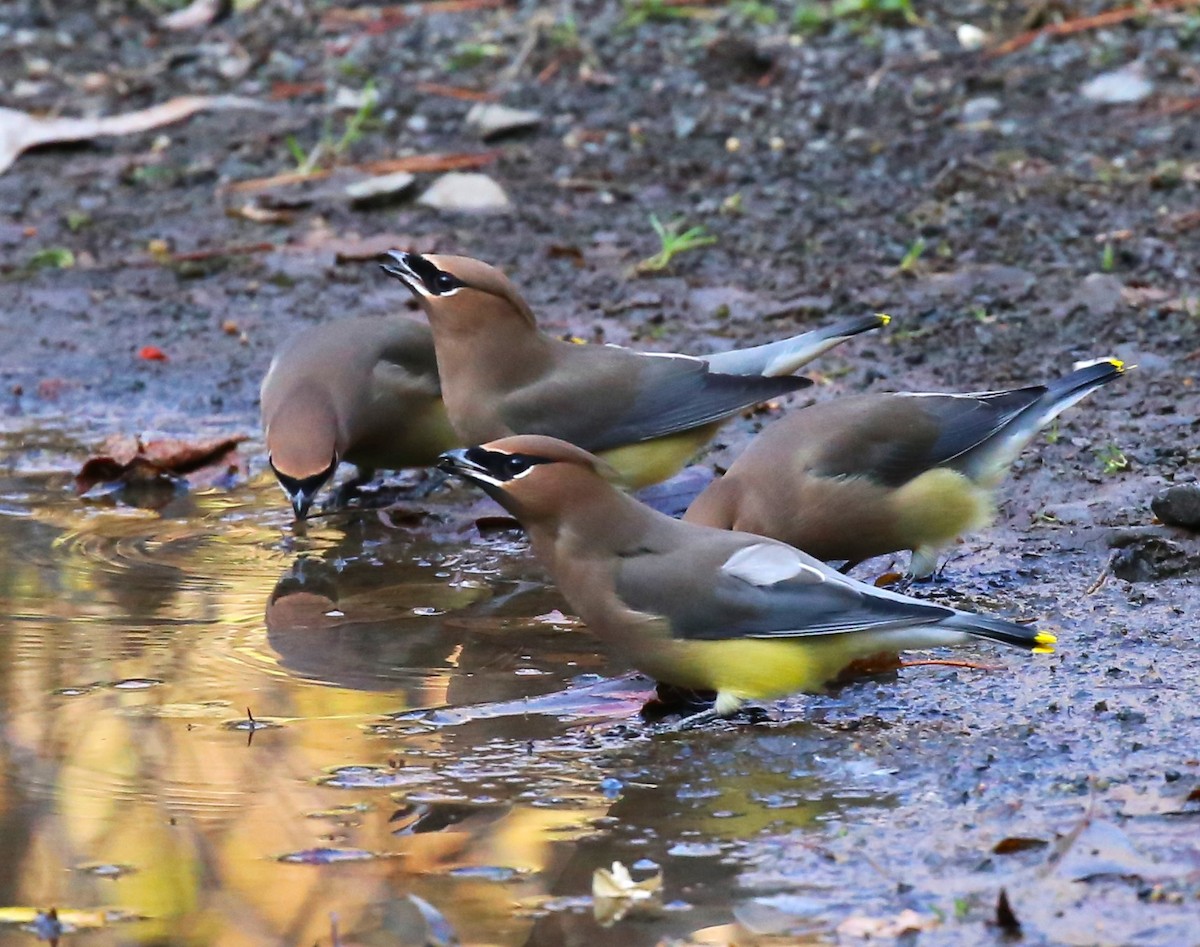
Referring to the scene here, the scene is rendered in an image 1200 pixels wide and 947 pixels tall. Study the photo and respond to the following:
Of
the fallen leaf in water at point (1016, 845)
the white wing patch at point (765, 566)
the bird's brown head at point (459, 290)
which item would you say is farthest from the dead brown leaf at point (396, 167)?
the fallen leaf in water at point (1016, 845)

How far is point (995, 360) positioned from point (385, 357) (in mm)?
2212

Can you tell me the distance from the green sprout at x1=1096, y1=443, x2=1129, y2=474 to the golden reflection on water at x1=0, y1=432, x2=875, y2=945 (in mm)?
1800

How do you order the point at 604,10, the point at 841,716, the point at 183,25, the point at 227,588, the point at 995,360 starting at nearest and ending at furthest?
1. the point at 841,716
2. the point at 227,588
3. the point at 995,360
4. the point at 604,10
5. the point at 183,25

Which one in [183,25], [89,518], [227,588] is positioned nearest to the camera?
[227,588]

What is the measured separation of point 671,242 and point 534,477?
143 inches

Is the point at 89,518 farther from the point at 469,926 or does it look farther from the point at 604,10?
the point at 604,10

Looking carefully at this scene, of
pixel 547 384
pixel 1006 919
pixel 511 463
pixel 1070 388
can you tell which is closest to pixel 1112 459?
pixel 1070 388

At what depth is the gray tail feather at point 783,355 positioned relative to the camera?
20.4ft

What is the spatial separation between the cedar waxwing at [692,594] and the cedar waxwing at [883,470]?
0.54 metres

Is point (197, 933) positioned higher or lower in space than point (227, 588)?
higher

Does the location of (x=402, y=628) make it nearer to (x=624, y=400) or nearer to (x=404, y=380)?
(x=624, y=400)

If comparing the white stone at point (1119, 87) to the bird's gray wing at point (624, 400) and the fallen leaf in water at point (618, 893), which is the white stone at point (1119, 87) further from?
the fallen leaf in water at point (618, 893)

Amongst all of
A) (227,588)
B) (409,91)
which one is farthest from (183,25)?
(227,588)

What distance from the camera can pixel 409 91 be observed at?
1073 cm
